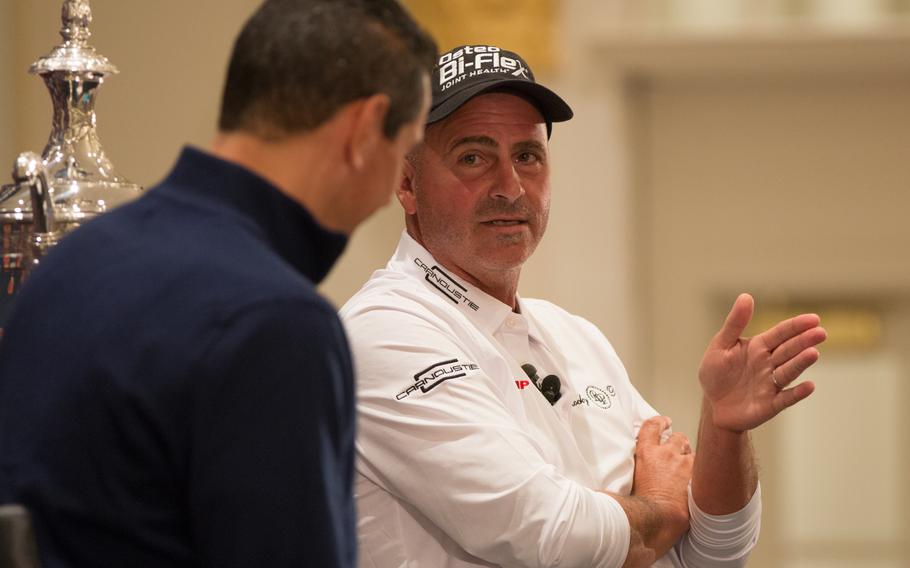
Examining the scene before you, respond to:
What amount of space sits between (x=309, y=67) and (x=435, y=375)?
79cm

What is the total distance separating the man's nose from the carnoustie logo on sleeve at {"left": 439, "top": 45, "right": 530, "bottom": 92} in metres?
0.16

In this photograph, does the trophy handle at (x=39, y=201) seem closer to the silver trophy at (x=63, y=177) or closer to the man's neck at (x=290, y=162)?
the silver trophy at (x=63, y=177)

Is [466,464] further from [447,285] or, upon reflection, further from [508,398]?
[447,285]

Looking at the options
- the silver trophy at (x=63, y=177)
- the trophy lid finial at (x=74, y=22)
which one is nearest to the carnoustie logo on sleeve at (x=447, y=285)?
the silver trophy at (x=63, y=177)

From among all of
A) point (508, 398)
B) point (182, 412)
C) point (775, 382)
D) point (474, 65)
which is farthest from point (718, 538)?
point (182, 412)

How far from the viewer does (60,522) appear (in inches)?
46.7

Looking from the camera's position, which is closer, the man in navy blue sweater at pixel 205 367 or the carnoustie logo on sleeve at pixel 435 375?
the man in navy blue sweater at pixel 205 367

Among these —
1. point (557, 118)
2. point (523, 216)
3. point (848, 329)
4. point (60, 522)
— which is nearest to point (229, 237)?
point (60, 522)

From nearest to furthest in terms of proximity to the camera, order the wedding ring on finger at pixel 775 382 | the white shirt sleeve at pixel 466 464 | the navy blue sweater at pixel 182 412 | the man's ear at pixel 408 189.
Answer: the navy blue sweater at pixel 182 412, the white shirt sleeve at pixel 466 464, the wedding ring on finger at pixel 775 382, the man's ear at pixel 408 189

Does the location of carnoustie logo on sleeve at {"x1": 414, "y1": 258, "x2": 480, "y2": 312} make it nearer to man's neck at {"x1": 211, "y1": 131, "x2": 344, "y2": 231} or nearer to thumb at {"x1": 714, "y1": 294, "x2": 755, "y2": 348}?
thumb at {"x1": 714, "y1": 294, "x2": 755, "y2": 348}

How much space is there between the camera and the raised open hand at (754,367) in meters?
2.10

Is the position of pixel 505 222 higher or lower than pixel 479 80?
lower

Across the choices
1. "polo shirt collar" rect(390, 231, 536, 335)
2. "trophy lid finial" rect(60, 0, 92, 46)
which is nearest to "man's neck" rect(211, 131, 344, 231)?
"trophy lid finial" rect(60, 0, 92, 46)

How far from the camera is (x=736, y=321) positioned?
212 centimetres
